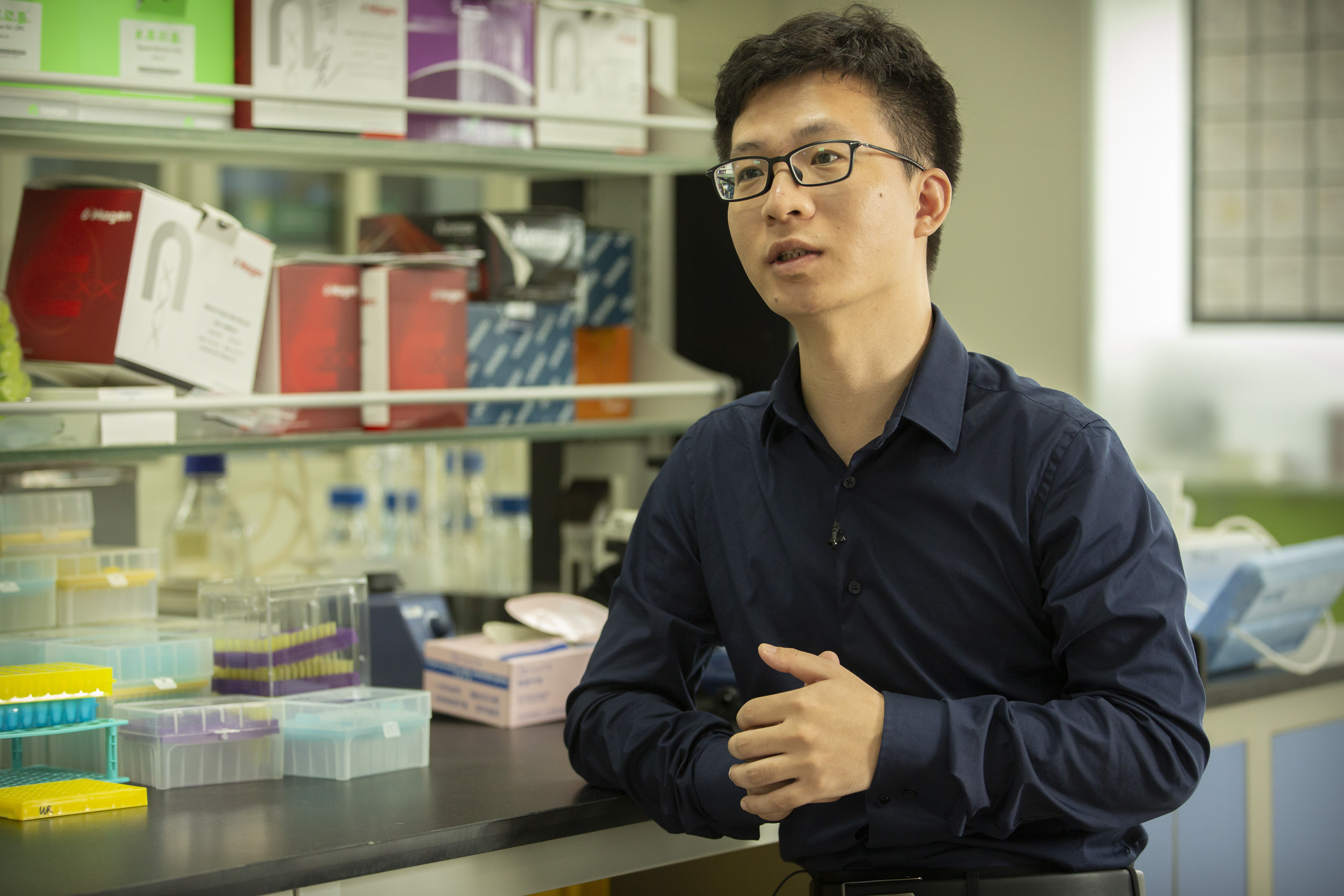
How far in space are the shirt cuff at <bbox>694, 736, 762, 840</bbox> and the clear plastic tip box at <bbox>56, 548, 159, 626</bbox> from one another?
2.74 ft

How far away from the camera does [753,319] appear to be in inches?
95.6

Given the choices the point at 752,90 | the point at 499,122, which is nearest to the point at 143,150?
the point at 499,122

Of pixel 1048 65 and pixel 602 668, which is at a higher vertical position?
pixel 1048 65

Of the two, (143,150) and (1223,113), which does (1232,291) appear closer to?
(1223,113)

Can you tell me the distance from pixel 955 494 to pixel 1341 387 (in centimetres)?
417

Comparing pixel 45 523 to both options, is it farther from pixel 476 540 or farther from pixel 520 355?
pixel 476 540

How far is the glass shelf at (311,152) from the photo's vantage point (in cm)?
175

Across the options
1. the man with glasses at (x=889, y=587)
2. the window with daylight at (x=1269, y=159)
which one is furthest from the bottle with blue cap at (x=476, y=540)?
the window with daylight at (x=1269, y=159)

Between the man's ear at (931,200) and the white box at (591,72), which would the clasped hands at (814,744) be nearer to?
the man's ear at (931,200)

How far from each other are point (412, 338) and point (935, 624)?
0.97 m

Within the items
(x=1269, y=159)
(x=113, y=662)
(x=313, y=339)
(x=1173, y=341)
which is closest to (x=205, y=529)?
(x=313, y=339)

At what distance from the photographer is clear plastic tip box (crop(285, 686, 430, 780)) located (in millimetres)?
1518

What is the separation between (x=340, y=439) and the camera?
1878 mm

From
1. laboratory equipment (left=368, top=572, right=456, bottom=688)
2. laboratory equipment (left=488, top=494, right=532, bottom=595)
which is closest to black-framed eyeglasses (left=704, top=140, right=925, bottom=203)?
laboratory equipment (left=368, top=572, right=456, bottom=688)
